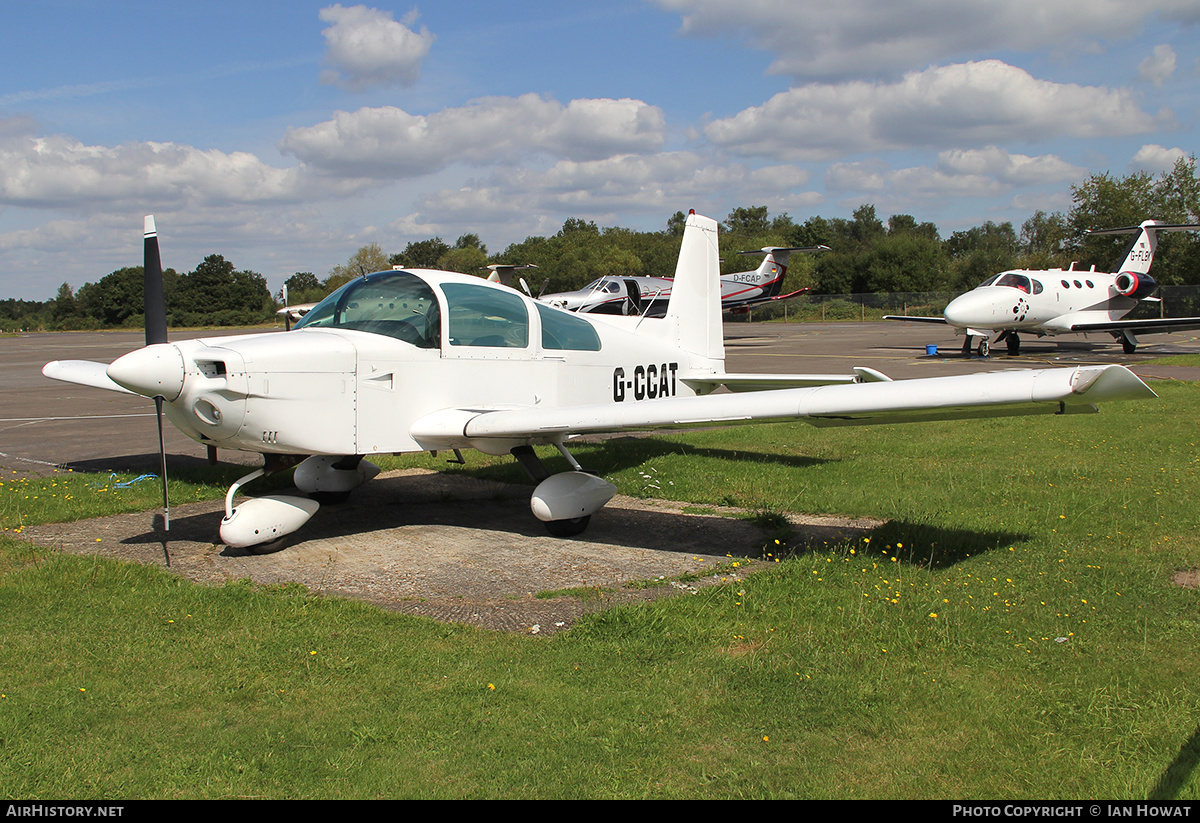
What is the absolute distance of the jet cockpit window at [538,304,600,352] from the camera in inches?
317

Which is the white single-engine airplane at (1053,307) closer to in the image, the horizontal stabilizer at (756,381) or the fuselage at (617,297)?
the fuselage at (617,297)

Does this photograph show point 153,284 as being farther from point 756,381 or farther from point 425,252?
point 425,252

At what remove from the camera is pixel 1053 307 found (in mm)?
25234

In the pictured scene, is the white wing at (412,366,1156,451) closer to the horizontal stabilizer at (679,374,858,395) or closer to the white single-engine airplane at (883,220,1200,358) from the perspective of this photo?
the horizontal stabilizer at (679,374,858,395)

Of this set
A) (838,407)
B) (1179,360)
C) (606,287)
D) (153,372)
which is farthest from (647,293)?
(153,372)

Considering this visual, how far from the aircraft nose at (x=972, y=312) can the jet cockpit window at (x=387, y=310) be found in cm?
2039

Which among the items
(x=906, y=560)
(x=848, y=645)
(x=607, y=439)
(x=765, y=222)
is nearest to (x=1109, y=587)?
(x=906, y=560)

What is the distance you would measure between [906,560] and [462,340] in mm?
3987

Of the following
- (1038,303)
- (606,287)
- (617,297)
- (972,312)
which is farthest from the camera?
(606,287)

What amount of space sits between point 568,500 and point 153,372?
3.21 m

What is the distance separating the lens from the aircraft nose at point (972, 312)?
24.0 metres

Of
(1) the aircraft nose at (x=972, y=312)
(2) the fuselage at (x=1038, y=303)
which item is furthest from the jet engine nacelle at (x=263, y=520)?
(2) the fuselage at (x=1038, y=303)

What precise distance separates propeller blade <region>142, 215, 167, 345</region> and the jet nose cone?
917 mm
